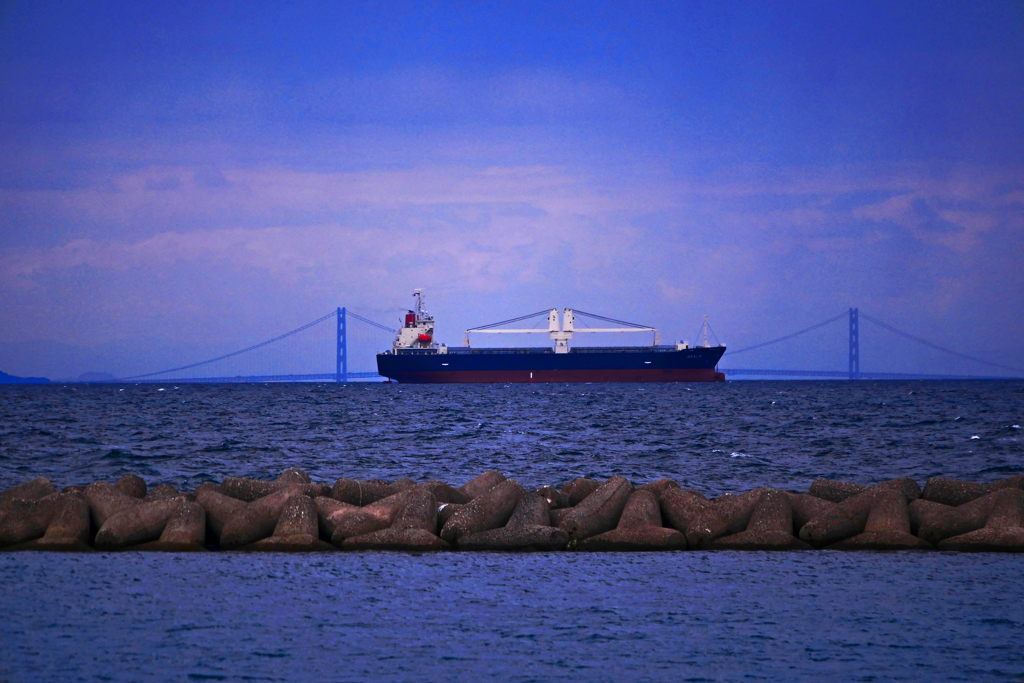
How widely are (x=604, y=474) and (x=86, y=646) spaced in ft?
37.3

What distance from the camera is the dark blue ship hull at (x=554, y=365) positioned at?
78.2 metres

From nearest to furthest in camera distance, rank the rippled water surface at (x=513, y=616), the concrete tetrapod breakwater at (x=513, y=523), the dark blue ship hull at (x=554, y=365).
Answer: the rippled water surface at (x=513, y=616)
the concrete tetrapod breakwater at (x=513, y=523)
the dark blue ship hull at (x=554, y=365)

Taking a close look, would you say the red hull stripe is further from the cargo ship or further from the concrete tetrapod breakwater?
the concrete tetrapod breakwater

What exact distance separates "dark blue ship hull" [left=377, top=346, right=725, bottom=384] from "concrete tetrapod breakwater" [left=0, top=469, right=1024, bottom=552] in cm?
6734

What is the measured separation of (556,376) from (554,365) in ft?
3.19

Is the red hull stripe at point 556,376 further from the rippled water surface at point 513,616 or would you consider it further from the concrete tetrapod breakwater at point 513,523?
the rippled water surface at point 513,616

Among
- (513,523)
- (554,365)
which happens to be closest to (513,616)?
(513,523)

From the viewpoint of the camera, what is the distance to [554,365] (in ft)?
259

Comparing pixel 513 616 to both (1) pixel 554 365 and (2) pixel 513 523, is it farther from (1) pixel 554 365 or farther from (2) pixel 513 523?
(1) pixel 554 365

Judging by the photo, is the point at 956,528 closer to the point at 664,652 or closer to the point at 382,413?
the point at 664,652

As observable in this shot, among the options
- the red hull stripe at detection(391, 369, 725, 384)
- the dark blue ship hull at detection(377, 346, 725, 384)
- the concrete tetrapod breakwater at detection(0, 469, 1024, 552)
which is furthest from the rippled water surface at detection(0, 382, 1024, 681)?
the red hull stripe at detection(391, 369, 725, 384)

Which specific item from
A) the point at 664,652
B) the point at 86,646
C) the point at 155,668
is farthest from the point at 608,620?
the point at 86,646

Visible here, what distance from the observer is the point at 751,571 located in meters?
7.94

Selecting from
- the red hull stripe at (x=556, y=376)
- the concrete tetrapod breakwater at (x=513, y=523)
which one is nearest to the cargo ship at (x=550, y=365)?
the red hull stripe at (x=556, y=376)
